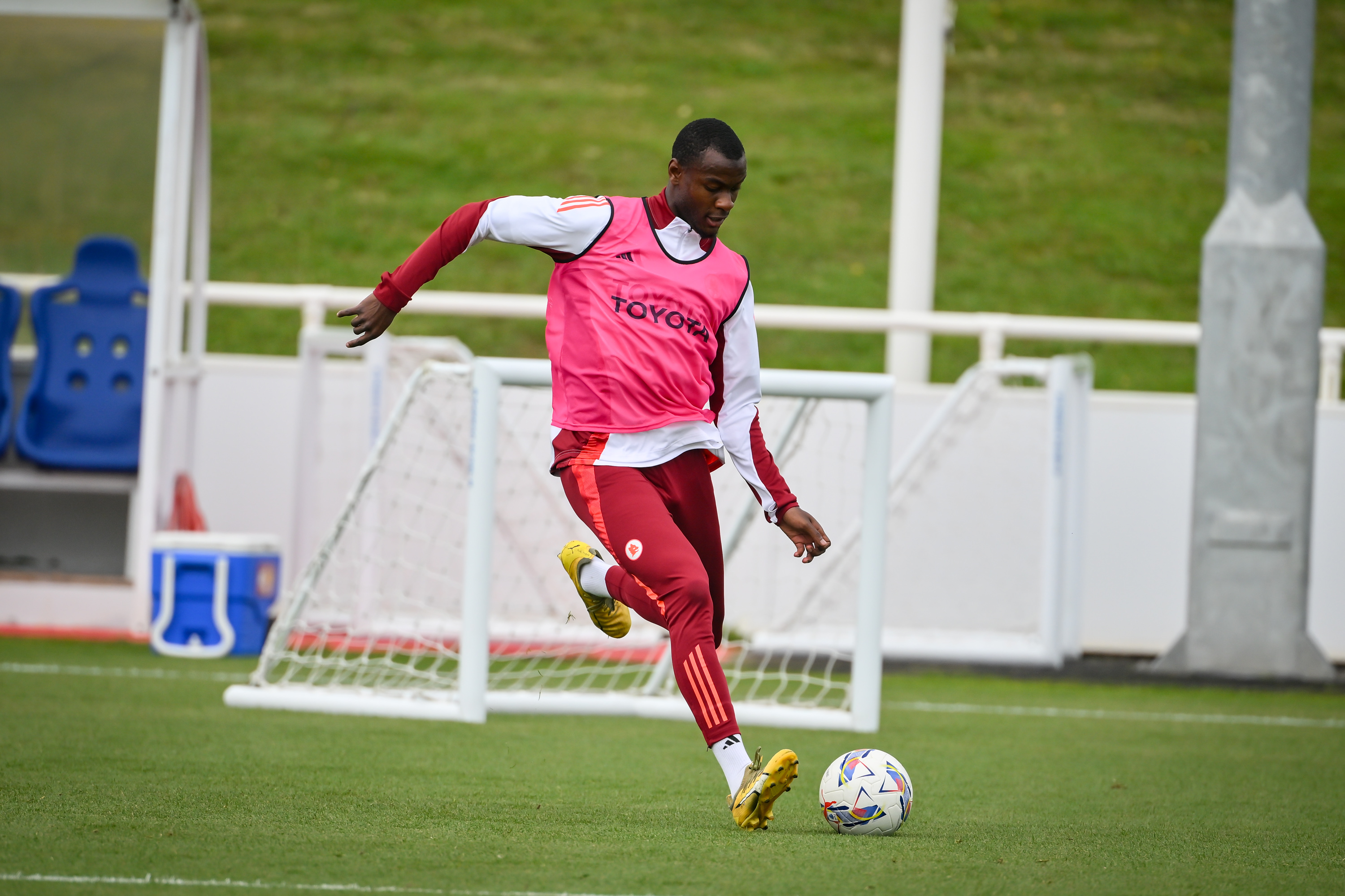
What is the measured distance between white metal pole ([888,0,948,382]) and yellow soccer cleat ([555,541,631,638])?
21.1ft

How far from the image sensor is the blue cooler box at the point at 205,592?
8430 millimetres

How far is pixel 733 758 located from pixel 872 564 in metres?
2.48

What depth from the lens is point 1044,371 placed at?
8930 mm

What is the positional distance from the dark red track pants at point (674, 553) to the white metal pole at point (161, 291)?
16.6 ft

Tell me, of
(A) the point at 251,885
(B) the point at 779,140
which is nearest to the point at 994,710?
(A) the point at 251,885

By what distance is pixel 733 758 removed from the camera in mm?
4027

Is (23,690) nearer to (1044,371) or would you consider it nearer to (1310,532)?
(1044,371)

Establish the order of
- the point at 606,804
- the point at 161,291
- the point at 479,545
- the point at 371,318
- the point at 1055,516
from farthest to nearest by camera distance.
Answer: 1. the point at 161,291
2. the point at 1055,516
3. the point at 479,545
4. the point at 606,804
5. the point at 371,318

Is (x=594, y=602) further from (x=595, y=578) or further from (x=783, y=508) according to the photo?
(x=783, y=508)

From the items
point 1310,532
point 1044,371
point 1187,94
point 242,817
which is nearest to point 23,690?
point 242,817

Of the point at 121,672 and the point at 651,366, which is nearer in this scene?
the point at 651,366

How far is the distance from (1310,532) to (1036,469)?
1.65m

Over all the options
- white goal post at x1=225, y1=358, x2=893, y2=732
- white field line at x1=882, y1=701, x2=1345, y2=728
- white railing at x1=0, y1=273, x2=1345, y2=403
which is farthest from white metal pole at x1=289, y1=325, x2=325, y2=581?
white field line at x1=882, y1=701, x2=1345, y2=728

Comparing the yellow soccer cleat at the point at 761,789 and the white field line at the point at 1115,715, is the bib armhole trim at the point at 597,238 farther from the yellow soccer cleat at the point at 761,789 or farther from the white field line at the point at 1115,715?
the white field line at the point at 1115,715
